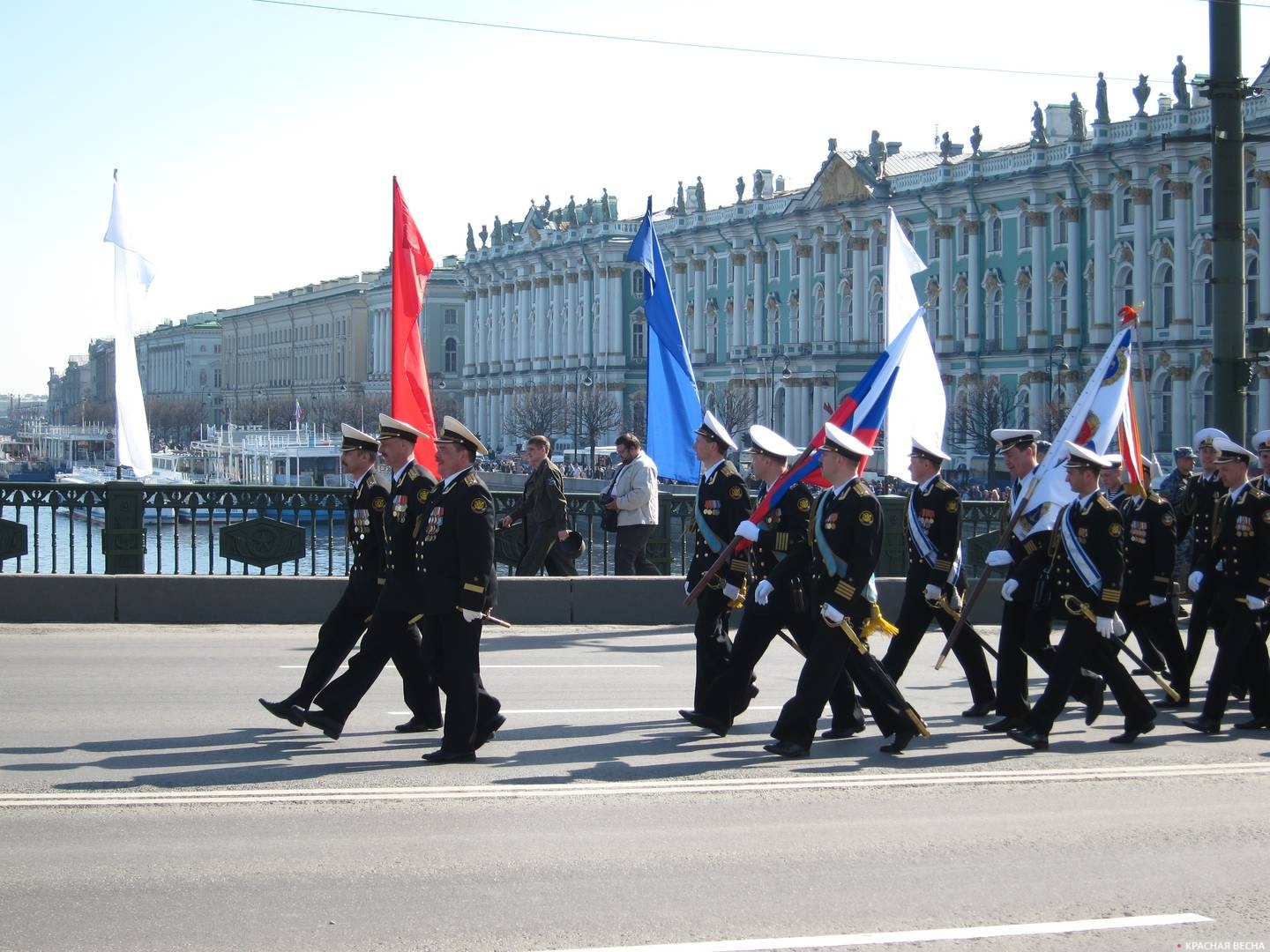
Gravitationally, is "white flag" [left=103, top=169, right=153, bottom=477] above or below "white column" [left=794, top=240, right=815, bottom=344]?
below

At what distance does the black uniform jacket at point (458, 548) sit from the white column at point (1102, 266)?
183 ft

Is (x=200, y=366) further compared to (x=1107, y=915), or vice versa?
(x=200, y=366)

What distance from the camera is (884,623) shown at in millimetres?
8992

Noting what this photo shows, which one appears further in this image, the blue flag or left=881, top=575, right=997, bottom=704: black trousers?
the blue flag

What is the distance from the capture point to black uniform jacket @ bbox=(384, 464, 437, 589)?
28.6ft

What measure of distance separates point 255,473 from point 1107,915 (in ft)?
242

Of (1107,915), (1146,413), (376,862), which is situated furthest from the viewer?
(1146,413)

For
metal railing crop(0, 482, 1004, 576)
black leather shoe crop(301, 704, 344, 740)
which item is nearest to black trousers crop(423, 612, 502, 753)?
black leather shoe crop(301, 704, 344, 740)

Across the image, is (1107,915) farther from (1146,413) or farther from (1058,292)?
(1058,292)

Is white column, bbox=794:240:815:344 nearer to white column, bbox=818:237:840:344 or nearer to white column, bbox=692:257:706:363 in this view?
white column, bbox=818:237:840:344

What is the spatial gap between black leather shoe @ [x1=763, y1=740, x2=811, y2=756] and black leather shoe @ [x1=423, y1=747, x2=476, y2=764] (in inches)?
61.1

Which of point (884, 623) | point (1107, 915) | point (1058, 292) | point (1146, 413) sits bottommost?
point (1107, 915)

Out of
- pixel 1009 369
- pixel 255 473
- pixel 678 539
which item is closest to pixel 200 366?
pixel 255 473

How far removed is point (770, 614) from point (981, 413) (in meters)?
56.5
